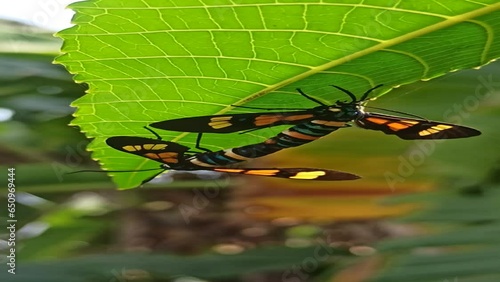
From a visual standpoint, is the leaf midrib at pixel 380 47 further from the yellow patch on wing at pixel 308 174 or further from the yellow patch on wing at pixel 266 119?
the yellow patch on wing at pixel 308 174

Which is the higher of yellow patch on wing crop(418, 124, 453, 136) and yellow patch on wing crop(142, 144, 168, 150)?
yellow patch on wing crop(418, 124, 453, 136)

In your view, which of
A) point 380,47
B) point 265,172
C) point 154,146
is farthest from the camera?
point 265,172

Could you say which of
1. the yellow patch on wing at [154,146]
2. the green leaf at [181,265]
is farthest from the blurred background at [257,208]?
the yellow patch on wing at [154,146]

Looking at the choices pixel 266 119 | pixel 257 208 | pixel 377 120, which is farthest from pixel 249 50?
pixel 257 208

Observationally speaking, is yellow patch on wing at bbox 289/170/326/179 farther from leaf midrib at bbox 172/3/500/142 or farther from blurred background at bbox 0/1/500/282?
leaf midrib at bbox 172/3/500/142

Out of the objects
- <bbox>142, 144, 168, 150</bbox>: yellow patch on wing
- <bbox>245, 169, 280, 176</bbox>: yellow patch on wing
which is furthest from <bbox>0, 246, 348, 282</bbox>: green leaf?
<bbox>142, 144, 168, 150</bbox>: yellow patch on wing

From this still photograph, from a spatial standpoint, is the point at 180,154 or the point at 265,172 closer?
the point at 180,154

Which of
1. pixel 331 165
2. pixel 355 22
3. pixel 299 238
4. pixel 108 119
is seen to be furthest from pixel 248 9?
pixel 299 238

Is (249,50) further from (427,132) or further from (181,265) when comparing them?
(181,265)

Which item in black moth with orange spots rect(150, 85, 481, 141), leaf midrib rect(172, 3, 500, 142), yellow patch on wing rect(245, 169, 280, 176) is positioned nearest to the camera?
leaf midrib rect(172, 3, 500, 142)
